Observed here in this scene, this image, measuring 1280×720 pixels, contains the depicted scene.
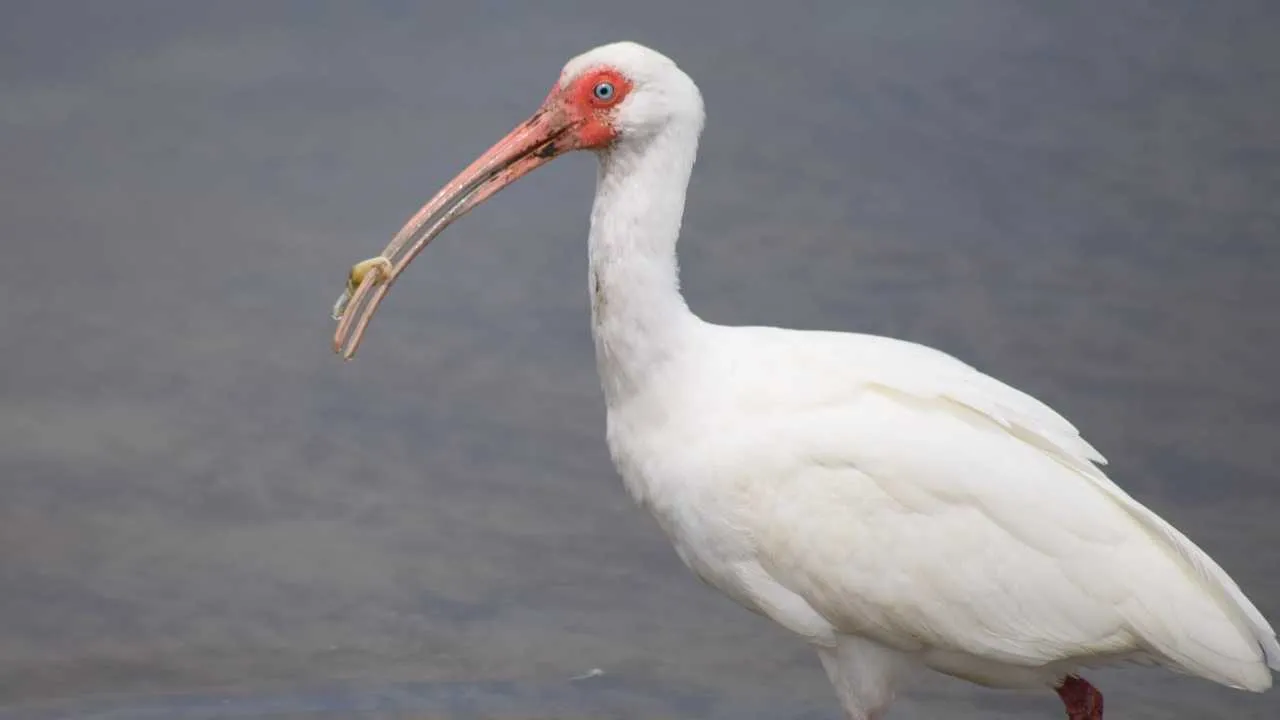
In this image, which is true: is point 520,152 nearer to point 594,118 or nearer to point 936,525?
point 594,118

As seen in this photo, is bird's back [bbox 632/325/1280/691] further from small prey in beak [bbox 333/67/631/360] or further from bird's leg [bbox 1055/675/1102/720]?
small prey in beak [bbox 333/67/631/360]

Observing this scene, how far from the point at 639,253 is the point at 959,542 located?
1.11 meters

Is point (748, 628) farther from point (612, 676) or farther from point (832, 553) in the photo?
point (832, 553)

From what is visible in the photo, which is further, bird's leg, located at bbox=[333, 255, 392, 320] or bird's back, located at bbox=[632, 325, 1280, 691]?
bird's leg, located at bbox=[333, 255, 392, 320]

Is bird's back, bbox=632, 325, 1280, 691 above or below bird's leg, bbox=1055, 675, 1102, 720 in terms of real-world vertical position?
above

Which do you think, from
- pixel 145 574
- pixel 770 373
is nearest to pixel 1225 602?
pixel 770 373

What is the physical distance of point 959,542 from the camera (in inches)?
280

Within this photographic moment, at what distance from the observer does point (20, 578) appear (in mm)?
9227

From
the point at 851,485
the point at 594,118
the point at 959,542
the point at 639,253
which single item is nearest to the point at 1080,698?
the point at 959,542

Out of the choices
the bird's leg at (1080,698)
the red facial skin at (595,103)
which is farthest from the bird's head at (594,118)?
the bird's leg at (1080,698)

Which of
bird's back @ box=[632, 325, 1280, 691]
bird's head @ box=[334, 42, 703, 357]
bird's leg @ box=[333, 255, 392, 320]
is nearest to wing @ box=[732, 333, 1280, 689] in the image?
bird's back @ box=[632, 325, 1280, 691]

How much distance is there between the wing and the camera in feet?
23.1

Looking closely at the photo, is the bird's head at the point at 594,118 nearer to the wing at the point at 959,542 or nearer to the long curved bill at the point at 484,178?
the long curved bill at the point at 484,178

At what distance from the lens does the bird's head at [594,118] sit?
23.4 ft
